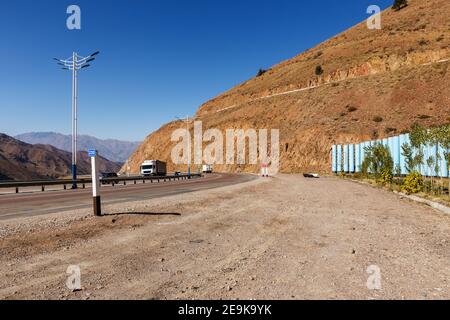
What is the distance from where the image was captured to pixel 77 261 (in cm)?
597

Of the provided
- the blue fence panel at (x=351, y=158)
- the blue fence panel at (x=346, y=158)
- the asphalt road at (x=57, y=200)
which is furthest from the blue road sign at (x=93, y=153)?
the blue fence panel at (x=346, y=158)

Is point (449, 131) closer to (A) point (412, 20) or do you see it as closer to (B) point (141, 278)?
(B) point (141, 278)

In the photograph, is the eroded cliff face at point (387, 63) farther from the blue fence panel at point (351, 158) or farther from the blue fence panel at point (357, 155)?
the blue fence panel at point (357, 155)

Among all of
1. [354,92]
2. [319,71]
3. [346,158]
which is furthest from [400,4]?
[346,158]

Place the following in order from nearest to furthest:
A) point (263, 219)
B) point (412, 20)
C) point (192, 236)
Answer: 1. point (192, 236)
2. point (263, 219)
3. point (412, 20)

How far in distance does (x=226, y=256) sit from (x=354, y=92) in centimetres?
7026

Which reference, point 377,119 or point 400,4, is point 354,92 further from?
point 400,4

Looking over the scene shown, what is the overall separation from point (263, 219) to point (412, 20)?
311 ft

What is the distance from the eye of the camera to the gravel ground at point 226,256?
15.0 ft

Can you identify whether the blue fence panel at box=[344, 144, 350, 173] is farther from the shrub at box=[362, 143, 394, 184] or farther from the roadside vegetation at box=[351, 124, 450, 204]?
the roadside vegetation at box=[351, 124, 450, 204]

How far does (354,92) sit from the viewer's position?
7056 cm
